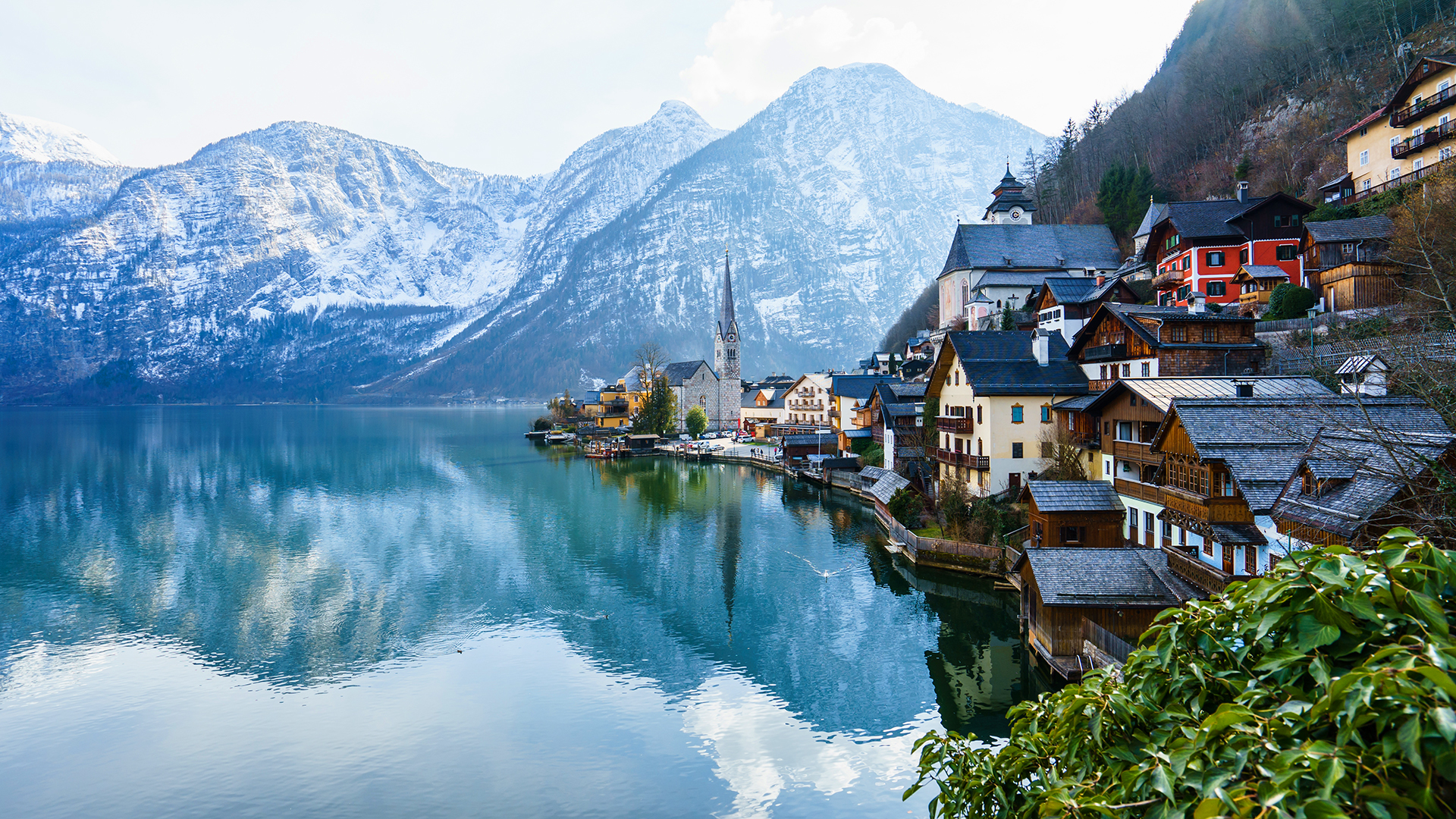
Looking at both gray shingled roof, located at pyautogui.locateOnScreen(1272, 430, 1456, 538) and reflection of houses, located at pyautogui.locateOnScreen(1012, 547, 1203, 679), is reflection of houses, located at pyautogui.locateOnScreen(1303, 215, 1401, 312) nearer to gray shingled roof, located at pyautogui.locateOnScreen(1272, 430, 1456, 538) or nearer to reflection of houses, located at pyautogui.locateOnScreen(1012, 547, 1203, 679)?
gray shingled roof, located at pyautogui.locateOnScreen(1272, 430, 1456, 538)

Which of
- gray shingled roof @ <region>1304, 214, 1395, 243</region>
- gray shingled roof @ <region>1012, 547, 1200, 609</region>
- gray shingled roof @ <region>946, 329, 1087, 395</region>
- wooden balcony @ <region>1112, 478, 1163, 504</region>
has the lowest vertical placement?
gray shingled roof @ <region>1012, 547, 1200, 609</region>

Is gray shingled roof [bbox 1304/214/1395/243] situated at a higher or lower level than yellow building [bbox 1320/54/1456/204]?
lower

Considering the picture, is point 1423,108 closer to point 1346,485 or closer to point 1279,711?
point 1346,485

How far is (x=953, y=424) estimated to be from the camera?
135ft

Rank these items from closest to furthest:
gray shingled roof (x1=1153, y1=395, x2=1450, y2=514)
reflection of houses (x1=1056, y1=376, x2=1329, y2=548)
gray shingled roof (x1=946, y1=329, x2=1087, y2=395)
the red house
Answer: gray shingled roof (x1=1153, y1=395, x2=1450, y2=514) < reflection of houses (x1=1056, y1=376, x2=1329, y2=548) < gray shingled roof (x1=946, y1=329, x2=1087, y2=395) < the red house

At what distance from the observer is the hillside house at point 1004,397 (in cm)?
3741

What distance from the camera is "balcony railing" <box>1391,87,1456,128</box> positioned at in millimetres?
38656

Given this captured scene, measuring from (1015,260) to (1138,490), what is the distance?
50921 mm

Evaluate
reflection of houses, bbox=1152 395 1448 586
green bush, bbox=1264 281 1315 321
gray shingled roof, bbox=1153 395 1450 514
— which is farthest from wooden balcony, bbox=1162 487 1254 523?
green bush, bbox=1264 281 1315 321

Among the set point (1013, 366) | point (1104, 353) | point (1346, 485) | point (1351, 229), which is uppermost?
point (1351, 229)

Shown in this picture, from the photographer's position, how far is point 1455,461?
15656 mm

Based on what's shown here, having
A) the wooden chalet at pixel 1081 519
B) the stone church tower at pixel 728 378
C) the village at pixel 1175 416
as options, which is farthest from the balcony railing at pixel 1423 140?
the stone church tower at pixel 728 378

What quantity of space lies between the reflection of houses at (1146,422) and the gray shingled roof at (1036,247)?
45194 mm

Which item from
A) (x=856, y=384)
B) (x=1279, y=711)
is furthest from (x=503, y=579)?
(x=856, y=384)
